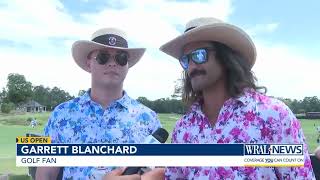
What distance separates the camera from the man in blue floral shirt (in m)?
3.87

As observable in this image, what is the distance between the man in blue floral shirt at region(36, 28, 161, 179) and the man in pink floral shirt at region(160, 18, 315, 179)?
0.67 metres

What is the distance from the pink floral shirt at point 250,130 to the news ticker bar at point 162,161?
0.16ft

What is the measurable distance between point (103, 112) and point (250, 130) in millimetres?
1459

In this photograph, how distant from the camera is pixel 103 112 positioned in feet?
13.0

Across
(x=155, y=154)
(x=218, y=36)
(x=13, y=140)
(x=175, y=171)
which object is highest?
(x=218, y=36)

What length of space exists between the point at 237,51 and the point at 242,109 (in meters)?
0.48

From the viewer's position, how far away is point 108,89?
3955mm

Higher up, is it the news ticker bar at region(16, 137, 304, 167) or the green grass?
the news ticker bar at region(16, 137, 304, 167)

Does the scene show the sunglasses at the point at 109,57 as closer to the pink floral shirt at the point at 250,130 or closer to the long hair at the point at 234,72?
the long hair at the point at 234,72

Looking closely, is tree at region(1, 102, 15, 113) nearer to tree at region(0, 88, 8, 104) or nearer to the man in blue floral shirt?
tree at region(0, 88, 8, 104)

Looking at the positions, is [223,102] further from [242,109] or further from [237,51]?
[237,51]

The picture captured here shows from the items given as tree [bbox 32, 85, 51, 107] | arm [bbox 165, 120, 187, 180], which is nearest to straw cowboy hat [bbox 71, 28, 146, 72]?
arm [bbox 165, 120, 187, 180]

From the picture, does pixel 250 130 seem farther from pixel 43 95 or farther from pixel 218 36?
pixel 43 95

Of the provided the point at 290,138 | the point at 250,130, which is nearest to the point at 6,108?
the point at 250,130
